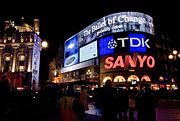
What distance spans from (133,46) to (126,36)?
2602mm

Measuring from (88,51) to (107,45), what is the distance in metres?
8.10

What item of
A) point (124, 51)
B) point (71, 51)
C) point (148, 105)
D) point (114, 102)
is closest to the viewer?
point (114, 102)

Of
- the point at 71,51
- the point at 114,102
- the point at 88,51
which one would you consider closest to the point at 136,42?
the point at 88,51

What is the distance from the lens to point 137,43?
4944cm

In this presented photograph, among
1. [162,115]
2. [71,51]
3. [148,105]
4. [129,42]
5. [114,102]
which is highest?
[71,51]

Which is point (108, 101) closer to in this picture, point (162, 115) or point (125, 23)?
point (162, 115)

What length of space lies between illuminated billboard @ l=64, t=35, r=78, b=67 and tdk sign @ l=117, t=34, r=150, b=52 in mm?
18531

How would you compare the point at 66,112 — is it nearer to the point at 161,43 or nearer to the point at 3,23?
the point at 161,43

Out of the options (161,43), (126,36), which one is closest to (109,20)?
(126,36)

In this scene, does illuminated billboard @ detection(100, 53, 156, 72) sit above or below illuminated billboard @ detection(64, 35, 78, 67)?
below

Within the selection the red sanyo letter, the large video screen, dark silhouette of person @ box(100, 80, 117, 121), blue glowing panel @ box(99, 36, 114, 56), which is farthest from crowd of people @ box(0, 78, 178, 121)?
the large video screen

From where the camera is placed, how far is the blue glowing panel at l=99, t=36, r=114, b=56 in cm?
5035

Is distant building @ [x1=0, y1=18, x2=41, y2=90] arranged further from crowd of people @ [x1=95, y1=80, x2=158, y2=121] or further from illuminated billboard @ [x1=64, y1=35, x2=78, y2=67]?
crowd of people @ [x1=95, y1=80, x2=158, y2=121]

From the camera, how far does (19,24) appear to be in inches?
3132
